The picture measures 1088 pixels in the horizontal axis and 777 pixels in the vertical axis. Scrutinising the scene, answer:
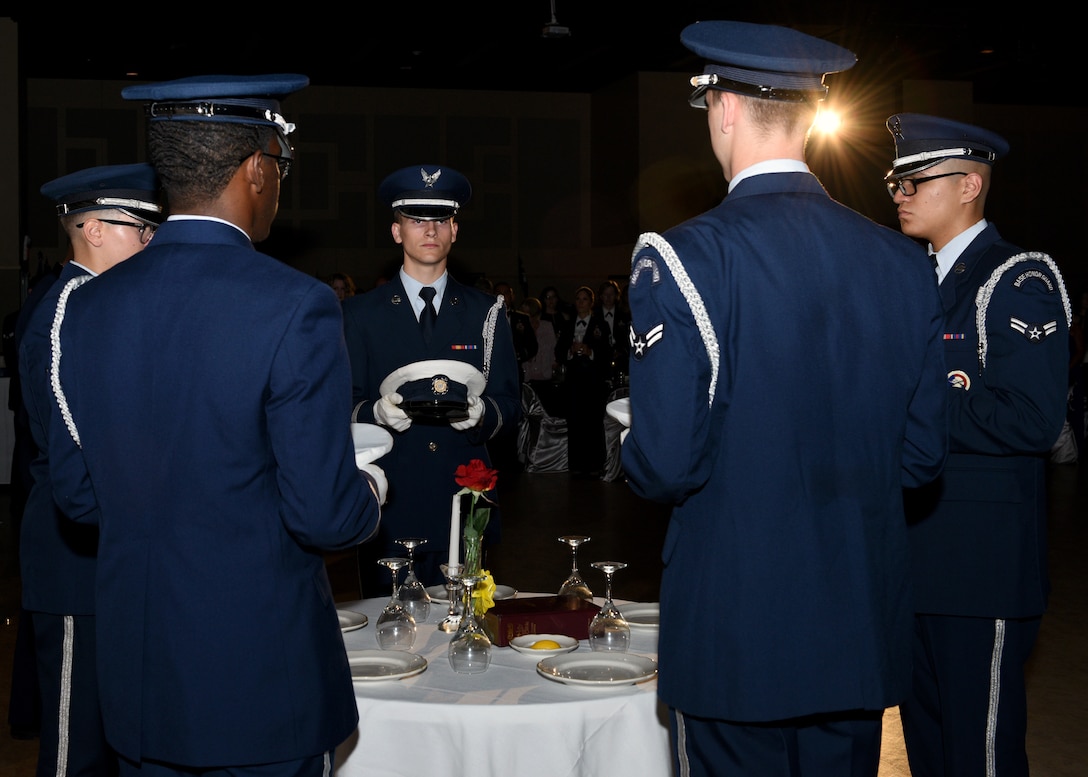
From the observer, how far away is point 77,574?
8.34 ft

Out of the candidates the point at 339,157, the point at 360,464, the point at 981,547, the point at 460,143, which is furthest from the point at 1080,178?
the point at 360,464

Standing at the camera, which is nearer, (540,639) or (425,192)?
(540,639)

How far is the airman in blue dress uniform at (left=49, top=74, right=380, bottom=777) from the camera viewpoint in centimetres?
159

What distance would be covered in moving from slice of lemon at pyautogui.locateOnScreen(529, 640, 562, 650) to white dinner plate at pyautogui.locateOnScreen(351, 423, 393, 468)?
2.47ft

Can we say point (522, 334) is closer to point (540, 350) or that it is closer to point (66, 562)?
Result: point (540, 350)

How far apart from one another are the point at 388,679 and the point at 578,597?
571 mm

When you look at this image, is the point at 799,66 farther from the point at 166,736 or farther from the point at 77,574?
the point at 77,574

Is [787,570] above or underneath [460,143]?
underneath

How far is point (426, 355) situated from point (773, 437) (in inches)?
72.9

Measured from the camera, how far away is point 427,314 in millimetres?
3443

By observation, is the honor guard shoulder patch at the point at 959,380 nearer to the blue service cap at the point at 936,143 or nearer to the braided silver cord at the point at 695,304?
the blue service cap at the point at 936,143

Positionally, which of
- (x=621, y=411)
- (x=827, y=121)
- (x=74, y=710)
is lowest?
(x=74, y=710)

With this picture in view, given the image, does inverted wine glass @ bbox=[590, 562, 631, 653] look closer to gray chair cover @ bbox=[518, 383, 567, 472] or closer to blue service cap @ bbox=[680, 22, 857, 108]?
blue service cap @ bbox=[680, 22, 857, 108]

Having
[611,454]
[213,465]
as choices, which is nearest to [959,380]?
[213,465]
